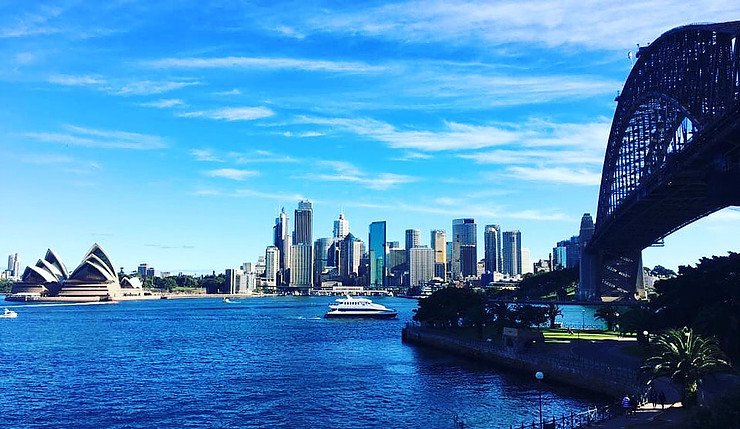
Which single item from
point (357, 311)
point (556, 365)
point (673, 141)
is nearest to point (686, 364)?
point (556, 365)

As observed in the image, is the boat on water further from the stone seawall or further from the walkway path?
the walkway path

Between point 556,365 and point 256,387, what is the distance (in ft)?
76.4

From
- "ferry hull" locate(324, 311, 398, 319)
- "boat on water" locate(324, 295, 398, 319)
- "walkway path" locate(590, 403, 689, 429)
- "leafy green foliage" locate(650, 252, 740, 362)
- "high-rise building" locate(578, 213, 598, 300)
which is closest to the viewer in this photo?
"walkway path" locate(590, 403, 689, 429)

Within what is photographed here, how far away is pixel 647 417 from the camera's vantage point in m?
33.1

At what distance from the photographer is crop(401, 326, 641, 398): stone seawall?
46016mm

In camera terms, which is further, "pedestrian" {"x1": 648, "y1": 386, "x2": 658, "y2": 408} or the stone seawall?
the stone seawall

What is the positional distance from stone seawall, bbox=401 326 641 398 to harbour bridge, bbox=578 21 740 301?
21199 millimetres

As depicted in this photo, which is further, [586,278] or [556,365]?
[586,278]

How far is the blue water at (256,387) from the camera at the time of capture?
43.6 m

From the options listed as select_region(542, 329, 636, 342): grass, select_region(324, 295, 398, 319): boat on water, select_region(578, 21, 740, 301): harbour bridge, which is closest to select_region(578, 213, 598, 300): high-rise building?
select_region(578, 21, 740, 301): harbour bridge

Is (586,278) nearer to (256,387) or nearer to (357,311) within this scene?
(357,311)

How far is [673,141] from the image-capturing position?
90438 millimetres

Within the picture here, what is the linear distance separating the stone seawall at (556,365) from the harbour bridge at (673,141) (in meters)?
21.2

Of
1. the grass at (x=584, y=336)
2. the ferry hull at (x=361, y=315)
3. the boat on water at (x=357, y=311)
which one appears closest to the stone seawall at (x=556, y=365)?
the grass at (x=584, y=336)
